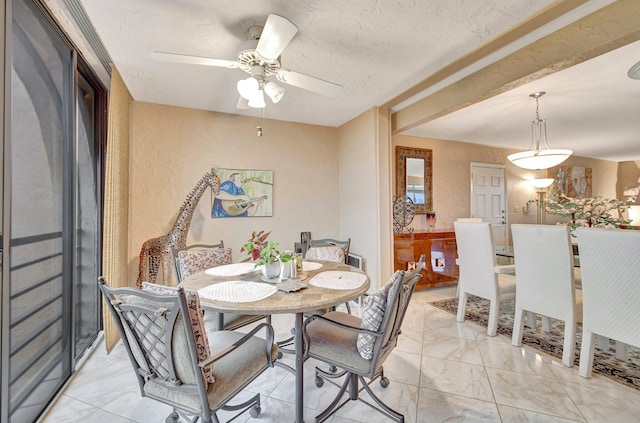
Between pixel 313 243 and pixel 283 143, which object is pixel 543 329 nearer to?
pixel 313 243

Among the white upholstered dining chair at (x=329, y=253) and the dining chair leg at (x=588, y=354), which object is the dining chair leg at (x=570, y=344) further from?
the white upholstered dining chair at (x=329, y=253)

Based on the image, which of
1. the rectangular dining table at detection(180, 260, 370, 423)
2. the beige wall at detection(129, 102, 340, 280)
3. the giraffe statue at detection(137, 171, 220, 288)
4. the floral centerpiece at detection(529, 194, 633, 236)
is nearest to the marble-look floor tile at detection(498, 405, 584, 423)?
the rectangular dining table at detection(180, 260, 370, 423)

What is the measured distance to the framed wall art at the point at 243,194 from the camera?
3.58 metres

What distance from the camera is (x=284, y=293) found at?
1618 millimetres

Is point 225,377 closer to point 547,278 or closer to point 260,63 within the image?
point 260,63

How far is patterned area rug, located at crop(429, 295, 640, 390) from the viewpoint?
200cm

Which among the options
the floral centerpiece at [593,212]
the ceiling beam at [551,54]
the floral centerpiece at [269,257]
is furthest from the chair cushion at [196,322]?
the floral centerpiece at [593,212]

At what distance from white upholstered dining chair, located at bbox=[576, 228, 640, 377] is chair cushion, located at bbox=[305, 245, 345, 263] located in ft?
6.02

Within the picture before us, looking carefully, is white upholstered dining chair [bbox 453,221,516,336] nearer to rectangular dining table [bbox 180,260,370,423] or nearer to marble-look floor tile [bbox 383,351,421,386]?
marble-look floor tile [bbox 383,351,421,386]

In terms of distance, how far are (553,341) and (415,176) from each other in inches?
112

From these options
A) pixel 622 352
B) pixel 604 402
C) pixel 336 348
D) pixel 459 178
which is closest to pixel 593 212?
pixel 622 352

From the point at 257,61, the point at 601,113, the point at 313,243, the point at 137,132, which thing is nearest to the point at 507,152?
the point at 601,113

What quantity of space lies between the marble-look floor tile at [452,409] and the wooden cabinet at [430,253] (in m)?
2.10

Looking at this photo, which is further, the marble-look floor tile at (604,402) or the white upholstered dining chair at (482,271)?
the white upholstered dining chair at (482,271)
